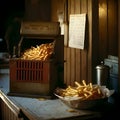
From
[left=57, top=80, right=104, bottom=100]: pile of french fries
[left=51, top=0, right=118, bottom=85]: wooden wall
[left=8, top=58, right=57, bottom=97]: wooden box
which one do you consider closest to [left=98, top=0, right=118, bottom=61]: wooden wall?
[left=51, top=0, right=118, bottom=85]: wooden wall

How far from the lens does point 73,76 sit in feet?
18.2

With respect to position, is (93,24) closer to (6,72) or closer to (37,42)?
(37,42)

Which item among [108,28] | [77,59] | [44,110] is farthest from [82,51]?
[44,110]

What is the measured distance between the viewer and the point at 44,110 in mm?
3486

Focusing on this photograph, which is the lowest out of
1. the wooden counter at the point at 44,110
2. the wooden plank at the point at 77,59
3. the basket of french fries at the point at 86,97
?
the wooden counter at the point at 44,110

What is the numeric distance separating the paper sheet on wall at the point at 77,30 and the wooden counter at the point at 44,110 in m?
1.49

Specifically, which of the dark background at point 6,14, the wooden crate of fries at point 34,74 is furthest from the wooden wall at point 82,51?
the dark background at point 6,14

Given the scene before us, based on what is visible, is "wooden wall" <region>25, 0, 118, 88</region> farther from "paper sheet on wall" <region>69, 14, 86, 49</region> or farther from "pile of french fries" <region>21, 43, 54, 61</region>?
"pile of french fries" <region>21, 43, 54, 61</region>

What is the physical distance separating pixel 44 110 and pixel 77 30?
7.00 ft

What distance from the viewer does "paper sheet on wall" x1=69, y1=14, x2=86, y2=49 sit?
4988 mm

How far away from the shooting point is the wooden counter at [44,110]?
10.7 feet

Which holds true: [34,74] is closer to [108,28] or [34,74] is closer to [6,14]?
[108,28]

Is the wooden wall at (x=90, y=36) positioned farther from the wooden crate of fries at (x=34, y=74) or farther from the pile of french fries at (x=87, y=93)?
the pile of french fries at (x=87, y=93)

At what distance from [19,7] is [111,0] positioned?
3.03 meters
